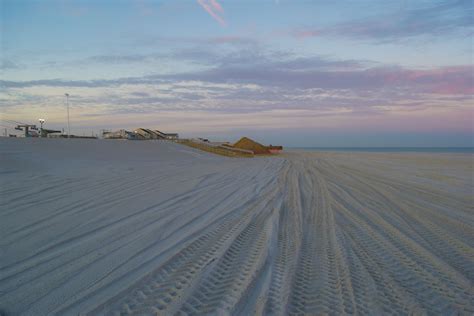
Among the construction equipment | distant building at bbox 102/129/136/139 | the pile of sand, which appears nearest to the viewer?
the construction equipment

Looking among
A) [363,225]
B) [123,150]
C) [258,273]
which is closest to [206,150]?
[123,150]

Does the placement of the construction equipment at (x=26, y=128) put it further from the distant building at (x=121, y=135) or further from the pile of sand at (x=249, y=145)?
the pile of sand at (x=249, y=145)

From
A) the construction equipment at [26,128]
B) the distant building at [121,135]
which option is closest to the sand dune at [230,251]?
the construction equipment at [26,128]

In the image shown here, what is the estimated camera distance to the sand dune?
2742 millimetres

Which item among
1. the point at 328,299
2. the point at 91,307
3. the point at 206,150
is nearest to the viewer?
the point at 91,307

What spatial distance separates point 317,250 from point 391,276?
893mm

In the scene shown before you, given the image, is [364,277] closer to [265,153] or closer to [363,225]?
[363,225]

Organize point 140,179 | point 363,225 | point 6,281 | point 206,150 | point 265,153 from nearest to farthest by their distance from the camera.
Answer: point 6,281 < point 363,225 < point 140,179 < point 206,150 < point 265,153

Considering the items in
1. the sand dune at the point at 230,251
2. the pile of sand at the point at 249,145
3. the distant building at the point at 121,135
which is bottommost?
the sand dune at the point at 230,251

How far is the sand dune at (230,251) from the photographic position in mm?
2742

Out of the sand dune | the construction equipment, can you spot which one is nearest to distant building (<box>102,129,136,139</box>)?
the construction equipment

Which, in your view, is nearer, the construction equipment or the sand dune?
the sand dune

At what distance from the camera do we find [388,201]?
23.1 feet

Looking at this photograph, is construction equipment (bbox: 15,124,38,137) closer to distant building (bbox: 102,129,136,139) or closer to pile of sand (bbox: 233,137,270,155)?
distant building (bbox: 102,129,136,139)
